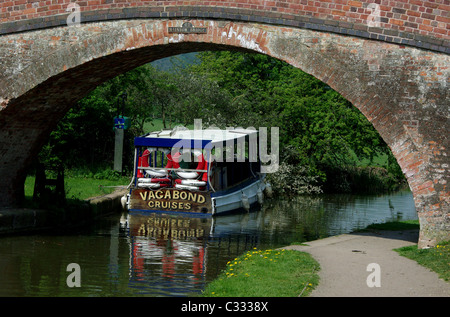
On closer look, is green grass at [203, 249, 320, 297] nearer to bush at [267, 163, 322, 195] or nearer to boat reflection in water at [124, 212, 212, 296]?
boat reflection in water at [124, 212, 212, 296]

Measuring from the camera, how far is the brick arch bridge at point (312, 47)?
32.6 feet

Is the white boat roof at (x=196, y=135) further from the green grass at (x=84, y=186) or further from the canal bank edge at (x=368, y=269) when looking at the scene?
the canal bank edge at (x=368, y=269)

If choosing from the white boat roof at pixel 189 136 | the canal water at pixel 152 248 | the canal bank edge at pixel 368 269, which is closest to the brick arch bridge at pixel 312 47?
the canal bank edge at pixel 368 269

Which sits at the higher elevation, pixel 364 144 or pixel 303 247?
pixel 364 144

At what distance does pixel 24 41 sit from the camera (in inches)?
460

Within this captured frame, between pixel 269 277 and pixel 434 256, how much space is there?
2.61 metres

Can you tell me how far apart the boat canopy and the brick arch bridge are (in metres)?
6.00

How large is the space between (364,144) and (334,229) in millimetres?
12293

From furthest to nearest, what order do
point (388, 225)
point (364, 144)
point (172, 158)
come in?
point (364, 144), point (172, 158), point (388, 225)

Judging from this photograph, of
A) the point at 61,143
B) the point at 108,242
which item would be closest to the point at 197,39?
the point at 108,242

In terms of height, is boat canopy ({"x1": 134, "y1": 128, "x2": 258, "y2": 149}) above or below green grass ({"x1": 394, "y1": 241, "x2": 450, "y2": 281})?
above

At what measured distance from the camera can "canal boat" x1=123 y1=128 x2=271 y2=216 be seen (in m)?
17.0

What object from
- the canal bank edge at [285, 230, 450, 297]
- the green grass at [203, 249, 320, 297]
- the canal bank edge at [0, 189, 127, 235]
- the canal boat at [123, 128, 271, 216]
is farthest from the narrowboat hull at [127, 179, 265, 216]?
the green grass at [203, 249, 320, 297]

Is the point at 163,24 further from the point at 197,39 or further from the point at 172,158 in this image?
the point at 172,158
